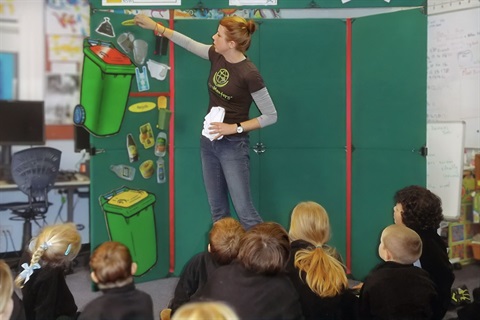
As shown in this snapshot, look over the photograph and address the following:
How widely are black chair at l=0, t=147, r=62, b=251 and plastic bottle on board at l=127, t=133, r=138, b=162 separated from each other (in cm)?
110

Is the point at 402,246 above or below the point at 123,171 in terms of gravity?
below

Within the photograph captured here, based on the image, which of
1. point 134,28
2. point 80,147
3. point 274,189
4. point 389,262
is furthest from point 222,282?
point 80,147

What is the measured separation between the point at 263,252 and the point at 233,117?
1.31m

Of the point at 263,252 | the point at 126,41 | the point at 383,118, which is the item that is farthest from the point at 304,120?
the point at 263,252

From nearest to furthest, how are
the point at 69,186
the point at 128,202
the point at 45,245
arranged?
the point at 45,245 → the point at 128,202 → the point at 69,186

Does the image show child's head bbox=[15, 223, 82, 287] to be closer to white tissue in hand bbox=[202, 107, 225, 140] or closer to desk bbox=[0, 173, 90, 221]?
white tissue in hand bbox=[202, 107, 225, 140]

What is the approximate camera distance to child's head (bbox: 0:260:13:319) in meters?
1.90

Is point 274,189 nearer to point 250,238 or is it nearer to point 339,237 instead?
point 339,237

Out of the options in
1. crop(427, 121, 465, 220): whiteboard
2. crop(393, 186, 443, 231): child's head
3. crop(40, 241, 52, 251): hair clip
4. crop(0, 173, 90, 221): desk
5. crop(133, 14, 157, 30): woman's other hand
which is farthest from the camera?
crop(0, 173, 90, 221): desk

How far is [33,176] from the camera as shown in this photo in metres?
4.33

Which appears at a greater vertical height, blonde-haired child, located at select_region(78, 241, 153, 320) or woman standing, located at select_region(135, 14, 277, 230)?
woman standing, located at select_region(135, 14, 277, 230)

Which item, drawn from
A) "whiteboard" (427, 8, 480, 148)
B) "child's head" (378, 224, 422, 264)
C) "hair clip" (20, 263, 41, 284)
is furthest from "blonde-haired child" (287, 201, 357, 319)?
"whiteboard" (427, 8, 480, 148)

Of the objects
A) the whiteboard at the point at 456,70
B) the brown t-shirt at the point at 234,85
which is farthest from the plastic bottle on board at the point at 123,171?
the whiteboard at the point at 456,70

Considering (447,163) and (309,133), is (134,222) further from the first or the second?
(447,163)
